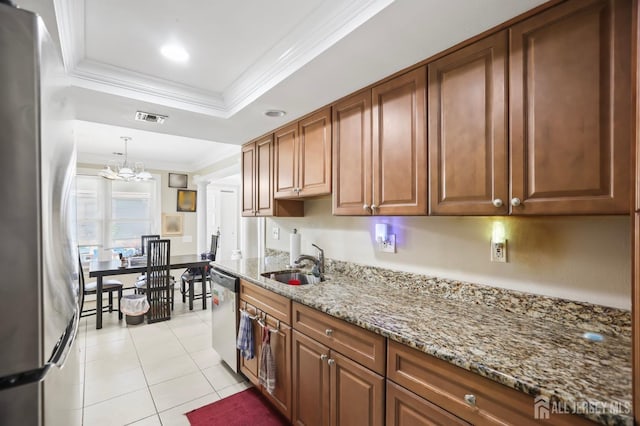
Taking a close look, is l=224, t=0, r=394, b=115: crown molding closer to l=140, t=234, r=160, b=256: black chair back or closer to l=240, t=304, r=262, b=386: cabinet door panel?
l=240, t=304, r=262, b=386: cabinet door panel

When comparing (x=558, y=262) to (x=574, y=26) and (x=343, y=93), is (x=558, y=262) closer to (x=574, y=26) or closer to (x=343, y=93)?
(x=574, y=26)

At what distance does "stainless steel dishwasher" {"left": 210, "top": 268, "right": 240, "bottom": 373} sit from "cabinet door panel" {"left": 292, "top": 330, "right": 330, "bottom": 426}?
93 cm

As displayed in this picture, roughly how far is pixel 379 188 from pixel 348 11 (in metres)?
0.92

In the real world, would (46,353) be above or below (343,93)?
below

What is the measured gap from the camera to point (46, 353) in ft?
2.23

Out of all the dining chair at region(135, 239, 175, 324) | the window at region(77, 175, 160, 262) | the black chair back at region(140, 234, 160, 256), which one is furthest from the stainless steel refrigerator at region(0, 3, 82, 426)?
the window at region(77, 175, 160, 262)

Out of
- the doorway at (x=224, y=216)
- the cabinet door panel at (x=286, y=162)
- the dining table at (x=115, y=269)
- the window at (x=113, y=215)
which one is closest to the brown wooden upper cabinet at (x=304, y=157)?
the cabinet door panel at (x=286, y=162)

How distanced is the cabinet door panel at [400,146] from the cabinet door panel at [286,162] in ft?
2.91

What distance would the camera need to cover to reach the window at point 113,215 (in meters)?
5.26

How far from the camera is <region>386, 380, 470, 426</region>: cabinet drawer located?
1.08 metres

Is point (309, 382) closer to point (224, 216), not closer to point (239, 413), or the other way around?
point (239, 413)

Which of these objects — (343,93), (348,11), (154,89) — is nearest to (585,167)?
(348,11)

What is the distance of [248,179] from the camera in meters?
3.25

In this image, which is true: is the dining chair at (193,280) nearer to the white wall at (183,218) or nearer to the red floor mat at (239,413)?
the white wall at (183,218)
